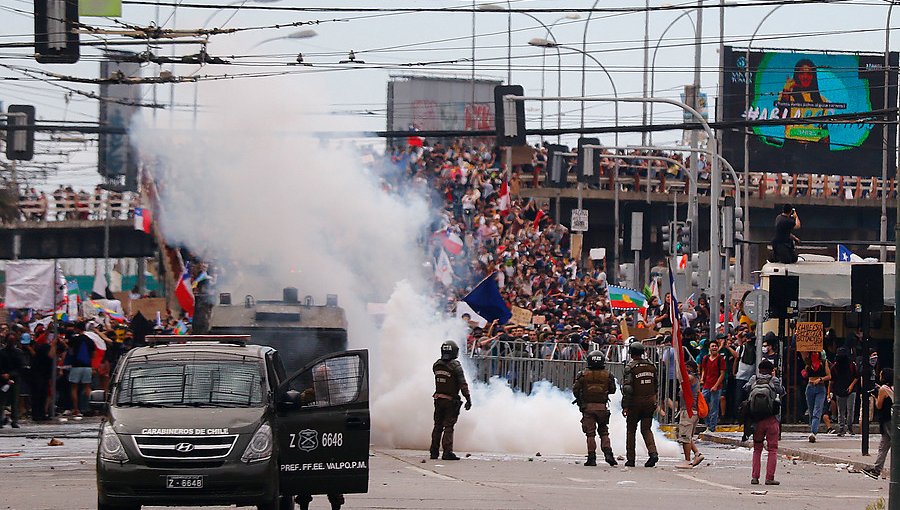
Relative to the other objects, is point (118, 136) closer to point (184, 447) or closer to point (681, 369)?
point (681, 369)

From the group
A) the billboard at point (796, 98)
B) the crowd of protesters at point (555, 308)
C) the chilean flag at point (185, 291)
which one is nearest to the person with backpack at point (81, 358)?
the chilean flag at point (185, 291)

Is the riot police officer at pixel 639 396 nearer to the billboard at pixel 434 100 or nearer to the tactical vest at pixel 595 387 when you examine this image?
the tactical vest at pixel 595 387

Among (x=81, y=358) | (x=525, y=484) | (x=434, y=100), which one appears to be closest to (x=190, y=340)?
(x=525, y=484)

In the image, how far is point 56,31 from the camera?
20.5m

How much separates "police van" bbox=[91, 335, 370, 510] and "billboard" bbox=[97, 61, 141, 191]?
16601 mm

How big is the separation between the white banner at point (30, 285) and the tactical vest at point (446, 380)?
1155 cm

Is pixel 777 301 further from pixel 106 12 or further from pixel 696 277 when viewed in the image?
pixel 106 12

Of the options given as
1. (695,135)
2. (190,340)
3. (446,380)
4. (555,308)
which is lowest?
(446,380)

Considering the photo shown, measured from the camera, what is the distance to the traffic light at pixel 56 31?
20.5 metres

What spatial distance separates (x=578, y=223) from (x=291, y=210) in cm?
2140

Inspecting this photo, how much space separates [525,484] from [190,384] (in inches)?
236

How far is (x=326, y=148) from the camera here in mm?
33125

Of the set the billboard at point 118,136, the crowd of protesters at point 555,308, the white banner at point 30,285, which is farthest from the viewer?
the billboard at point 118,136

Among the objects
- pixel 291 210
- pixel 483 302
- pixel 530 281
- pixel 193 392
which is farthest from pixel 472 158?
pixel 193 392
